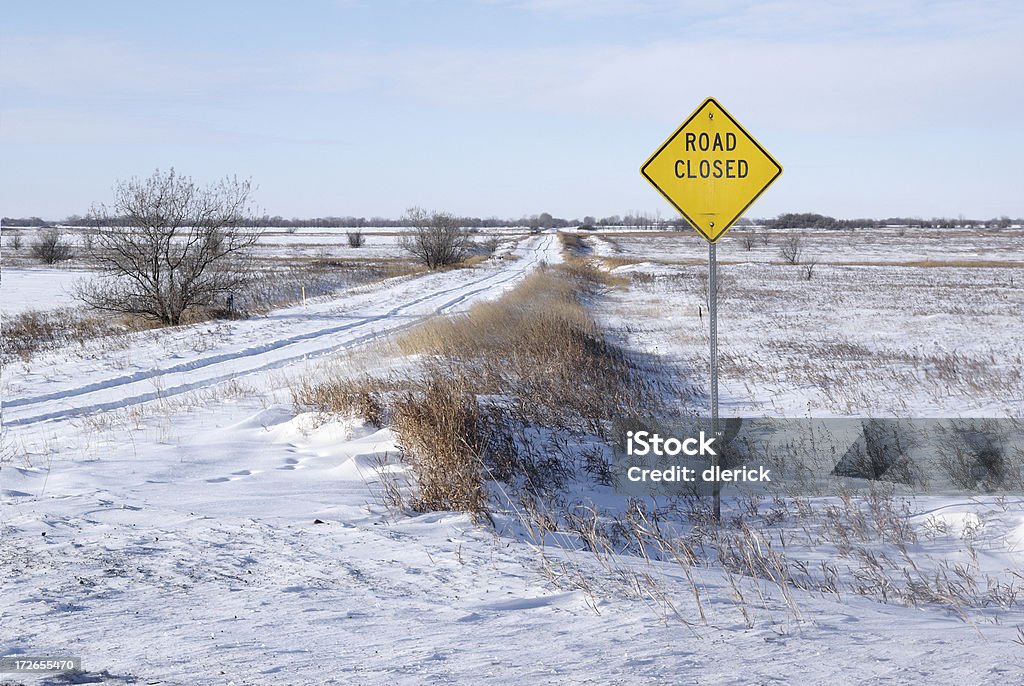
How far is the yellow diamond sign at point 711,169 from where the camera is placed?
6512mm

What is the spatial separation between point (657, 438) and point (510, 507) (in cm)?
316

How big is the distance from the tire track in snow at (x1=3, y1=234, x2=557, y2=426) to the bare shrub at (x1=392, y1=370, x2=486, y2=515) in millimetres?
5770

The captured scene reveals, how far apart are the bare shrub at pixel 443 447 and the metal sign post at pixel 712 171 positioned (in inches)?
79.1

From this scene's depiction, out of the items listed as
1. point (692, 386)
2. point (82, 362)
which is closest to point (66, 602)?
point (692, 386)

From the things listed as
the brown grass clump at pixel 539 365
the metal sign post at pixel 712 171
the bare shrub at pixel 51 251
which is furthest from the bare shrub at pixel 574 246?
the metal sign post at pixel 712 171

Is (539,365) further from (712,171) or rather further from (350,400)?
(712,171)

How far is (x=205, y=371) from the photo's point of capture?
14977 mm

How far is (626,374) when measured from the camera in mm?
13367

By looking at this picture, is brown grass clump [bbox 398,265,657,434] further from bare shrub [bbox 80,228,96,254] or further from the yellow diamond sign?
bare shrub [bbox 80,228,96,254]

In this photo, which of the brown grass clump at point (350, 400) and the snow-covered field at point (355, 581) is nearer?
the snow-covered field at point (355, 581)

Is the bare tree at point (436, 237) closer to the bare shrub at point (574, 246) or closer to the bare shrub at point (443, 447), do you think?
the bare shrub at point (574, 246)

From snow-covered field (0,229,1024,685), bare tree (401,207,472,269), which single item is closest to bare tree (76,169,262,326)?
snow-covered field (0,229,1024,685)

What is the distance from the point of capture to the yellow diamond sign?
651cm

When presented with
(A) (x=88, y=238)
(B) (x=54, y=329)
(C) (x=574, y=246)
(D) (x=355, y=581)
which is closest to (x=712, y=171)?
(D) (x=355, y=581)
